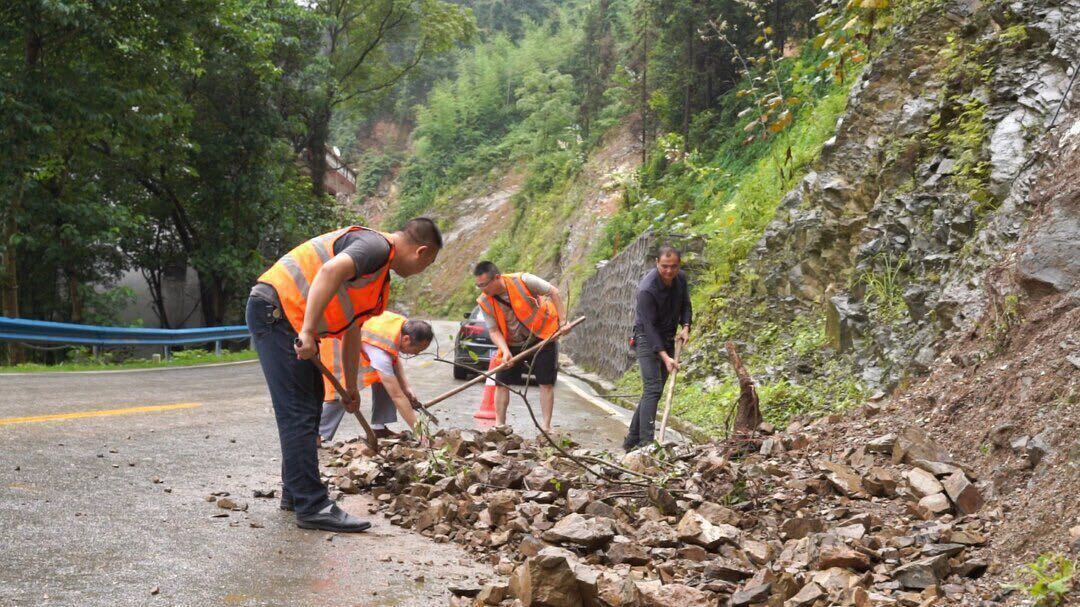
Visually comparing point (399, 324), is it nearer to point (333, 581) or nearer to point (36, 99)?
point (333, 581)

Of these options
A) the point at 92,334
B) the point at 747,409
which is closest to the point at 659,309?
the point at 747,409

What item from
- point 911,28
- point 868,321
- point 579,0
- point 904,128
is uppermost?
point 579,0

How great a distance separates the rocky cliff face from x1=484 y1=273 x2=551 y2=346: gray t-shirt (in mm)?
2843

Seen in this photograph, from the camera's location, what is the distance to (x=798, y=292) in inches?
468

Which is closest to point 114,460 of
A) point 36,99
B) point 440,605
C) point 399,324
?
point 399,324

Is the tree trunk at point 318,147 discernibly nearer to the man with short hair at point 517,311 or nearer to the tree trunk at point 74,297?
the tree trunk at point 74,297

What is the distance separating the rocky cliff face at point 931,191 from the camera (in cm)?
743

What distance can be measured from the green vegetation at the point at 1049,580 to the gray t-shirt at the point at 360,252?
3.23 metres

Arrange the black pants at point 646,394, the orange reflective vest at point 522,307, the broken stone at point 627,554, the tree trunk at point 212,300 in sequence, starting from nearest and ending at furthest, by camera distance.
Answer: the broken stone at point 627,554 < the black pants at point 646,394 < the orange reflective vest at point 522,307 < the tree trunk at point 212,300

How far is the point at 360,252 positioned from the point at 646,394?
14.4 feet

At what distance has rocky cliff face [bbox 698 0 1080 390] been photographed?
743 centimetres

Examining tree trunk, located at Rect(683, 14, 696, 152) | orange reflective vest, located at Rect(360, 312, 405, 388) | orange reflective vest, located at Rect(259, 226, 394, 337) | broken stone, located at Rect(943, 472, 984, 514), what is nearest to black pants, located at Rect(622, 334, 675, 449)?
orange reflective vest, located at Rect(360, 312, 405, 388)

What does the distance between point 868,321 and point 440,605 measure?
661 cm

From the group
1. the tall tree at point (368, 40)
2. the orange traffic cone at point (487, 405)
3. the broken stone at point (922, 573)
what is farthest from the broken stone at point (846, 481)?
the tall tree at point (368, 40)
